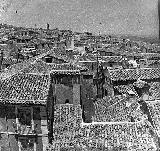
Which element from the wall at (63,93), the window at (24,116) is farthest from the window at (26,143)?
the wall at (63,93)

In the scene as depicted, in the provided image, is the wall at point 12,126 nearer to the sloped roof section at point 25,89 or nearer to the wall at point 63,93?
the sloped roof section at point 25,89

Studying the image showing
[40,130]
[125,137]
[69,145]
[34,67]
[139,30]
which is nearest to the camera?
[69,145]

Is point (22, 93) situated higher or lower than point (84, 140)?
higher

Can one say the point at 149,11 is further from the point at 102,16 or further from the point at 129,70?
the point at 129,70

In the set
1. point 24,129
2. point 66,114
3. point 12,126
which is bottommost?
point 24,129

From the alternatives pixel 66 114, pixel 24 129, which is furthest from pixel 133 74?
pixel 24 129

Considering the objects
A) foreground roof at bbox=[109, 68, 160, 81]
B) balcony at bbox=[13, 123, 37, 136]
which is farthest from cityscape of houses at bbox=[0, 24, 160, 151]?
foreground roof at bbox=[109, 68, 160, 81]

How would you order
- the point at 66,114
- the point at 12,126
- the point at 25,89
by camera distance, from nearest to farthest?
the point at 12,126
the point at 25,89
the point at 66,114

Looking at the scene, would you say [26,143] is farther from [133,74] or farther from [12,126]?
[133,74]

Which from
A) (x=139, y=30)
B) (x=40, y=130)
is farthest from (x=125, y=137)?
(x=139, y=30)
